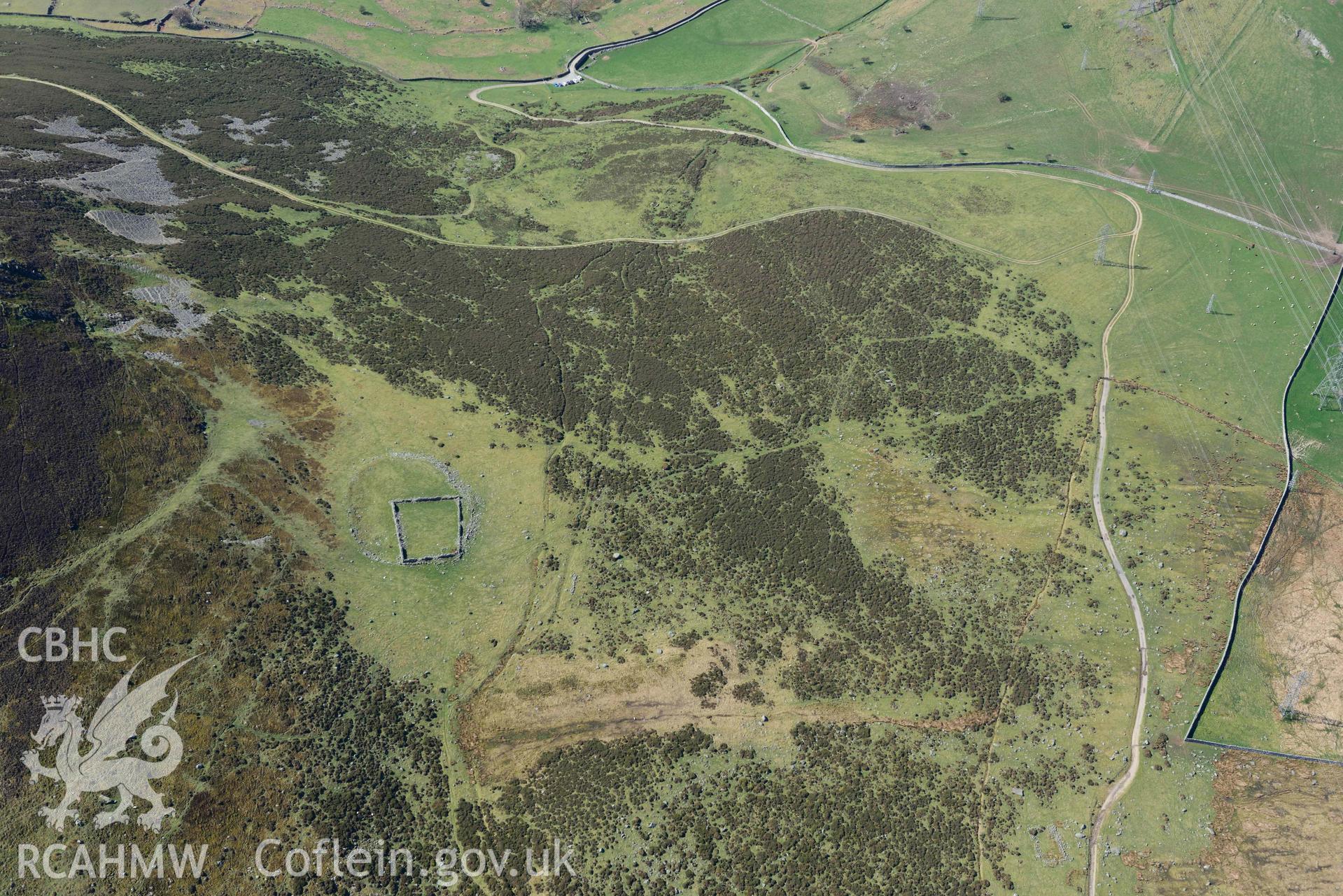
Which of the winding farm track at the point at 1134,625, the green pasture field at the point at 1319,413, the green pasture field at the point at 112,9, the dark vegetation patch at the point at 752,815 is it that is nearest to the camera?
the dark vegetation patch at the point at 752,815

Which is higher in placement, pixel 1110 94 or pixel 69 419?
pixel 1110 94

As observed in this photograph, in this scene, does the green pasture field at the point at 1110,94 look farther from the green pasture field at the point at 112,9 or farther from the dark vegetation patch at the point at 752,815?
the dark vegetation patch at the point at 752,815

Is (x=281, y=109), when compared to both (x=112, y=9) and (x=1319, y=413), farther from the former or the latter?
(x=1319, y=413)

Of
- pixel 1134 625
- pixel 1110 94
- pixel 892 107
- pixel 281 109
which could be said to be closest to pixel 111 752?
pixel 1134 625

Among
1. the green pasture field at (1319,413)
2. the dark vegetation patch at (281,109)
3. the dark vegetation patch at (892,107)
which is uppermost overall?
the dark vegetation patch at (892,107)

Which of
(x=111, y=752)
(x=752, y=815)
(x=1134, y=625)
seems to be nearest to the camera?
(x=111, y=752)

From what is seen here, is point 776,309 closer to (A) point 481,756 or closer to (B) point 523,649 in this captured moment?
(B) point 523,649

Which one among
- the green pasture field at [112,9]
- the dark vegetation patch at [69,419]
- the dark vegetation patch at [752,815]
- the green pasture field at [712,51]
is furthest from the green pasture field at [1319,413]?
the green pasture field at [112,9]
